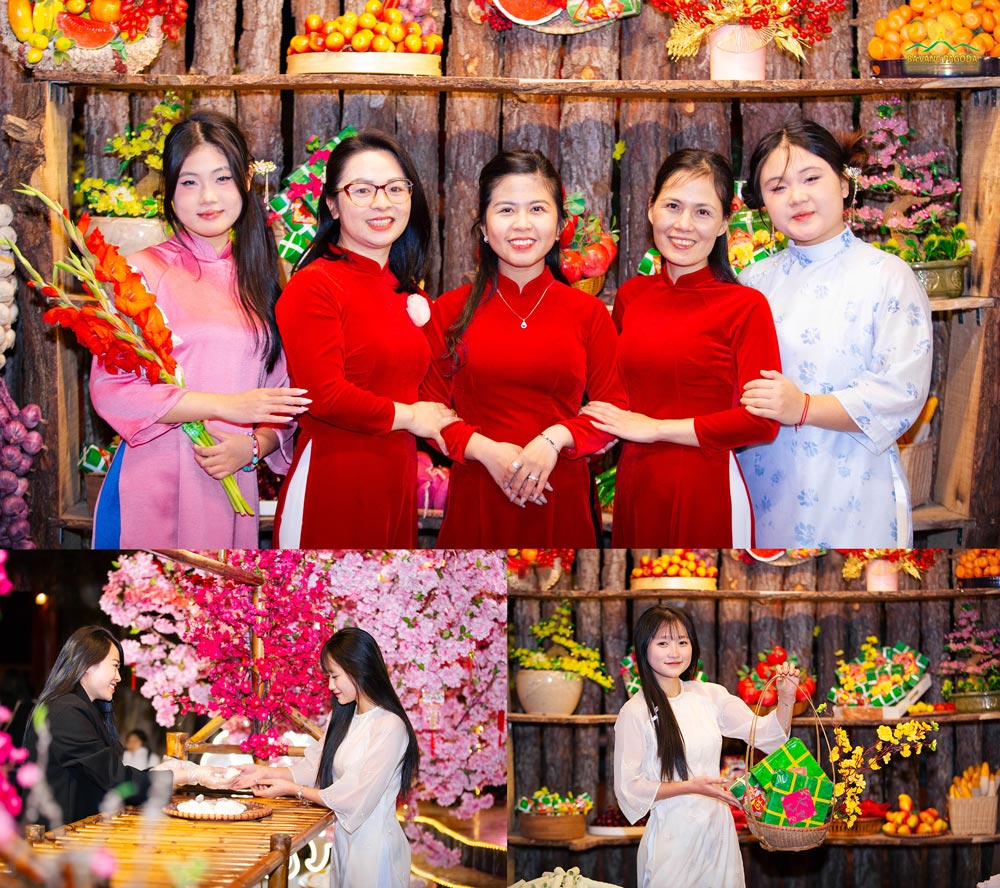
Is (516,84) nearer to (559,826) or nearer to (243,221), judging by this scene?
(243,221)

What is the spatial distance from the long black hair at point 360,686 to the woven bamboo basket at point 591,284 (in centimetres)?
127

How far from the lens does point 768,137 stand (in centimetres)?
379

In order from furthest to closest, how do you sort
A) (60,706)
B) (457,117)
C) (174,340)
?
(457,117) < (174,340) < (60,706)

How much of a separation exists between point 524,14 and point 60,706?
2559mm

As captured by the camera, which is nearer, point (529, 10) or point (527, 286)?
point (527, 286)

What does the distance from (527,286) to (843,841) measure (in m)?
1.95

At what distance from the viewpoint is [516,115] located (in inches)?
157

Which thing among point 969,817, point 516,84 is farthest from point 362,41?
point 969,817

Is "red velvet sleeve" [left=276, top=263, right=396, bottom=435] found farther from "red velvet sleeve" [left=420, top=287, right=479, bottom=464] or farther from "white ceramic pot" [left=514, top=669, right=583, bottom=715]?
"white ceramic pot" [left=514, top=669, right=583, bottom=715]

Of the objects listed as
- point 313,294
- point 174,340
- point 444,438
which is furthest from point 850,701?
point 174,340

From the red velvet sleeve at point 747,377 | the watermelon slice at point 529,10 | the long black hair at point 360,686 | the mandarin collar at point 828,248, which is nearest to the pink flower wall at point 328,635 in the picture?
the long black hair at point 360,686

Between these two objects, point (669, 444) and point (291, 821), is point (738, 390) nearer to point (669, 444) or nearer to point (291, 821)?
point (669, 444)

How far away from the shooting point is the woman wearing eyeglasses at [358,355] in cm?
360

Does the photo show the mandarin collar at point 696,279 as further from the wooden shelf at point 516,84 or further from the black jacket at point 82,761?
the black jacket at point 82,761
